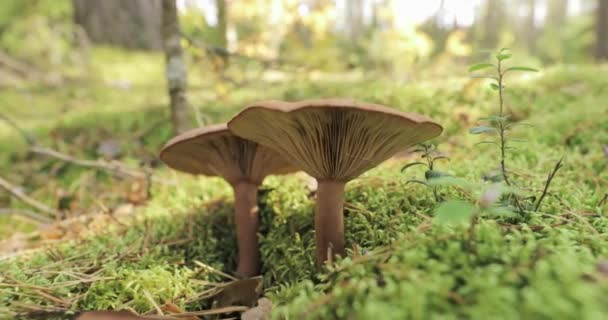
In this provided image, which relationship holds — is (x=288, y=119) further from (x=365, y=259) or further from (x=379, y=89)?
(x=379, y=89)

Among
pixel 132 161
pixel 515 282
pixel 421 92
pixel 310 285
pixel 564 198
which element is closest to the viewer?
pixel 515 282

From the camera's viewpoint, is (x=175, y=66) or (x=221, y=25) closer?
(x=175, y=66)

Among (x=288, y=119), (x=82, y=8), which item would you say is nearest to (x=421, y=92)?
(x=288, y=119)

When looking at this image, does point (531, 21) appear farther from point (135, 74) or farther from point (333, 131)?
point (333, 131)

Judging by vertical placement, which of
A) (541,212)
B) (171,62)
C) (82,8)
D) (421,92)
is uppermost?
(82,8)

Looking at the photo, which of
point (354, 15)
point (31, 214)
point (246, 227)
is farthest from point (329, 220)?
point (354, 15)

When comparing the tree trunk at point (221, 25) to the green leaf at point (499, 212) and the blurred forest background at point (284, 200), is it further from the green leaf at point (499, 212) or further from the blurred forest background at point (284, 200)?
the green leaf at point (499, 212)
